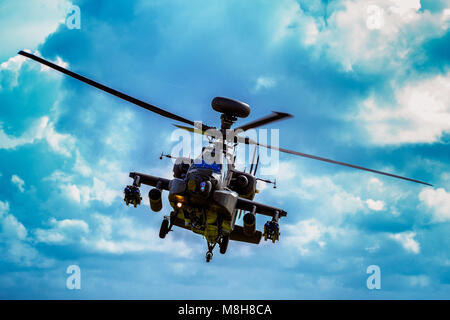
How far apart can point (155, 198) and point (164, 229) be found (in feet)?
8.71

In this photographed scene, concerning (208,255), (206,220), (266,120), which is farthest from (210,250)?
(266,120)

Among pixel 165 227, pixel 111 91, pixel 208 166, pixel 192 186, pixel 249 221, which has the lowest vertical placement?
pixel 165 227

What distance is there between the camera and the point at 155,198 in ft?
57.7

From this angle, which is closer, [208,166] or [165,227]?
[208,166]

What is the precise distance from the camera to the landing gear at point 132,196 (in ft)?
58.7

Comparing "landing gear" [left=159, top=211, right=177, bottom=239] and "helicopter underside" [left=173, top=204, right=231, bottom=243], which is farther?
"landing gear" [left=159, top=211, right=177, bottom=239]

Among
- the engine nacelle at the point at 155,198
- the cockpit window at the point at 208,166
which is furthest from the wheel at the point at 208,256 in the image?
the cockpit window at the point at 208,166

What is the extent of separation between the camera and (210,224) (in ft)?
57.6

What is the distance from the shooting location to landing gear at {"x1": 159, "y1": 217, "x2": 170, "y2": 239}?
1930cm

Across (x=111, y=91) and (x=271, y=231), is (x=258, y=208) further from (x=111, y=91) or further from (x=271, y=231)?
(x=111, y=91)

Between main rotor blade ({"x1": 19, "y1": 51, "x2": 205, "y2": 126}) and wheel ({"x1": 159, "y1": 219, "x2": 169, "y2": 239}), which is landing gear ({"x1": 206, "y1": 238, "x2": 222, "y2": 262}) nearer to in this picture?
wheel ({"x1": 159, "y1": 219, "x2": 169, "y2": 239})

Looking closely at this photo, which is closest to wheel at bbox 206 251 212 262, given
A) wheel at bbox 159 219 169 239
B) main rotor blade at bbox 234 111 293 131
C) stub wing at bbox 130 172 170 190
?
wheel at bbox 159 219 169 239
